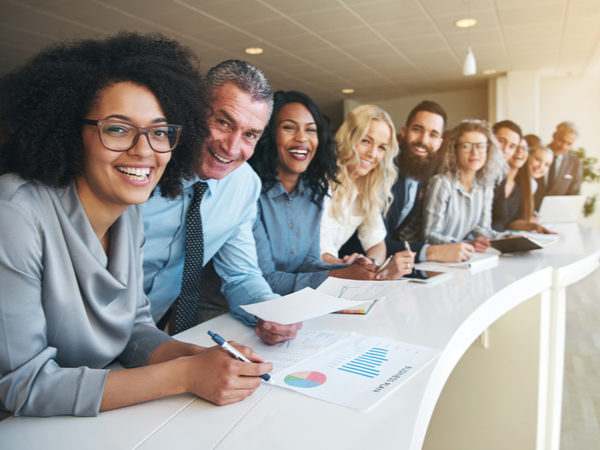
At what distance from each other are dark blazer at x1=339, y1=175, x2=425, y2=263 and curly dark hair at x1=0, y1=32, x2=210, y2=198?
1.73m

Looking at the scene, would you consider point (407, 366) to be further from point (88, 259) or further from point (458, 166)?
point (458, 166)

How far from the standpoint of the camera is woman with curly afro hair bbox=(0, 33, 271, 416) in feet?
2.49

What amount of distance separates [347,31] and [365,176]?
156 inches

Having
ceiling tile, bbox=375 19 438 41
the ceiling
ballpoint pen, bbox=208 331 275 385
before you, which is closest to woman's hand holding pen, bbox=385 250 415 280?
ballpoint pen, bbox=208 331 275 385

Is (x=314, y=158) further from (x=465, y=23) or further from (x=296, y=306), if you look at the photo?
(x=465, y=23)

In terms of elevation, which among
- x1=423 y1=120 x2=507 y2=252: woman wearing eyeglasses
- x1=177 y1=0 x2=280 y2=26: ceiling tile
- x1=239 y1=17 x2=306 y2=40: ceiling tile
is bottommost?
x1=423 y1=120 x2=507 y2=252: woman wearing eyeglasses

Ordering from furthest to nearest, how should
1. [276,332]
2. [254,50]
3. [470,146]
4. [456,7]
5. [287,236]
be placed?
[254,50], [456,7], [470,146], [287,236], [276,332]

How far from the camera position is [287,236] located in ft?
6.35

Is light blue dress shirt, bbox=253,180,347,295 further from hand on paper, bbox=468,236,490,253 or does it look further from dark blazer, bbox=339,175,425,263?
hand on paper, bbox=468,236,490,253

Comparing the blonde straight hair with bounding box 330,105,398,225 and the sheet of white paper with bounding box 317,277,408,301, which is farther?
the blonde straight hair with bounding box 330,105,398,225

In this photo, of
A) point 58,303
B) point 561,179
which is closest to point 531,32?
point 561,179

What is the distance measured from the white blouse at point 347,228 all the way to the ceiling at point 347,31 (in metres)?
3.06

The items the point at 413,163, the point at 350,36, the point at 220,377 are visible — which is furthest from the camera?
the point at 350,36

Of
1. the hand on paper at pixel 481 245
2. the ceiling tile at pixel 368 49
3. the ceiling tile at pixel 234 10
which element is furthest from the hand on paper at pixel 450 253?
the ceiling tile at pixel 368 49
